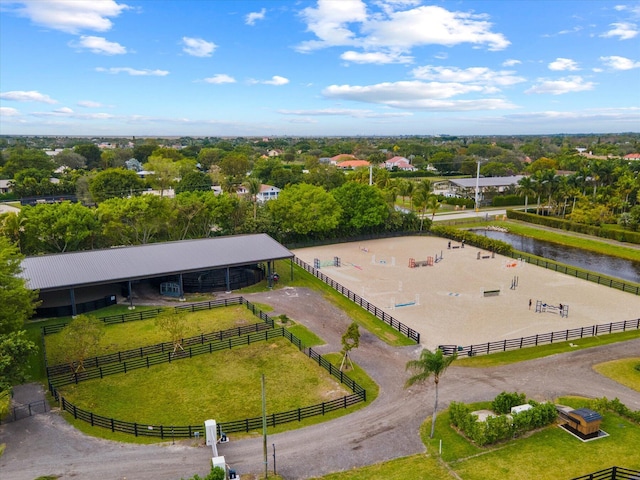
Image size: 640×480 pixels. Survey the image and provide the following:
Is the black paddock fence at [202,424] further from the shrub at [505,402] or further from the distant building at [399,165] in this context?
the distant building at [399,165]

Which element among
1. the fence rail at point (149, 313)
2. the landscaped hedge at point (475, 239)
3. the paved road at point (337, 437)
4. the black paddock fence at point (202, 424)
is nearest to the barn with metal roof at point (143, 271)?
the fence rail at point (149, 313)

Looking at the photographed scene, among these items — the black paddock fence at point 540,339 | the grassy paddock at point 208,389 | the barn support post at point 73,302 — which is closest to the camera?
the grassy paddock at point 208,389

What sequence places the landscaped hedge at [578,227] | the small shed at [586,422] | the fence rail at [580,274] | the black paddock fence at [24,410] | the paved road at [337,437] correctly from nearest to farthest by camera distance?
1. the paved road at [337,437]
2. the small shed at [586,422]
3. the black paddock fence at [24,410]
4. the fence rail at [580,274]
5. the landscaped hedge at [578,227]

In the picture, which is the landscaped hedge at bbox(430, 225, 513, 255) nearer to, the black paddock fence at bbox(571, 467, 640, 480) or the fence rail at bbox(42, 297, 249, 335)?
the fence rail at bbox(42, 297, 249, 335)

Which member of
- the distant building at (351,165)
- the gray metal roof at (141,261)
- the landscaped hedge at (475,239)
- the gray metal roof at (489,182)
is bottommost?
the landscaped hedge at (475,239)

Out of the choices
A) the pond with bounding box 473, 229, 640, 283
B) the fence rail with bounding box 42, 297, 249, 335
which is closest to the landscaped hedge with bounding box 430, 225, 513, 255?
the pond with bounding box 473, 229, 640, 283

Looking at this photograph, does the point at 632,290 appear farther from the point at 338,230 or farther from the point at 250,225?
the point at 250,225
